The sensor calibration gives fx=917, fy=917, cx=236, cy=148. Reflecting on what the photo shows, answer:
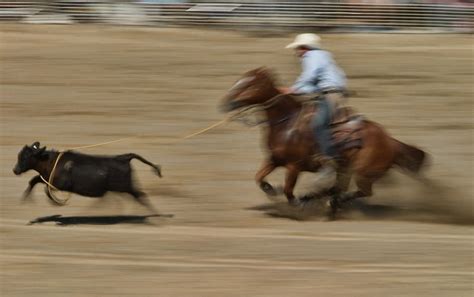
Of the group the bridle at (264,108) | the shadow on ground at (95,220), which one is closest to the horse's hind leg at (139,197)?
the shadow on ground at (95,220)

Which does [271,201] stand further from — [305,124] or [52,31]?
[52,31]

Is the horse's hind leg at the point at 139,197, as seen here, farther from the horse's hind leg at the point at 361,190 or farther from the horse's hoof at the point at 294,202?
the horse's hind leg at the point at 361,190

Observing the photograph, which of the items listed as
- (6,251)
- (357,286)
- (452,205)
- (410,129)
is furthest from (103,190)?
Result: (410,129)

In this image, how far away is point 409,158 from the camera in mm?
10344

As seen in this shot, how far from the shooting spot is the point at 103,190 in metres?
9.36

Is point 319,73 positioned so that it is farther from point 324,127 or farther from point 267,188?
point 267,188

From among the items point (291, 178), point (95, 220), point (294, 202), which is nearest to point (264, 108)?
point (291, 178)

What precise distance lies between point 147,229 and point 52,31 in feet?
42.1

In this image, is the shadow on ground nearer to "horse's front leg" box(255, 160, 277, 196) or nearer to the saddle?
"horse's front leg" box(255, 160, 277, 196)

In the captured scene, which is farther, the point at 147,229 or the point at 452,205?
the point at 452,205

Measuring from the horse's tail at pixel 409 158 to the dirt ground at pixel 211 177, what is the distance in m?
0.52

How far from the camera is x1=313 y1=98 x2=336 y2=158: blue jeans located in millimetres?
10031

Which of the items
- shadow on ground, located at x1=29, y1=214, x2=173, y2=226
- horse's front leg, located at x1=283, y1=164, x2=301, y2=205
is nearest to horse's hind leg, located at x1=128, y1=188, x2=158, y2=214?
shadow on ground, located at x1=29, y1=214, x2=173, y2=226

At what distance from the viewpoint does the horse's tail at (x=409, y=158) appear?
33.8 feet
